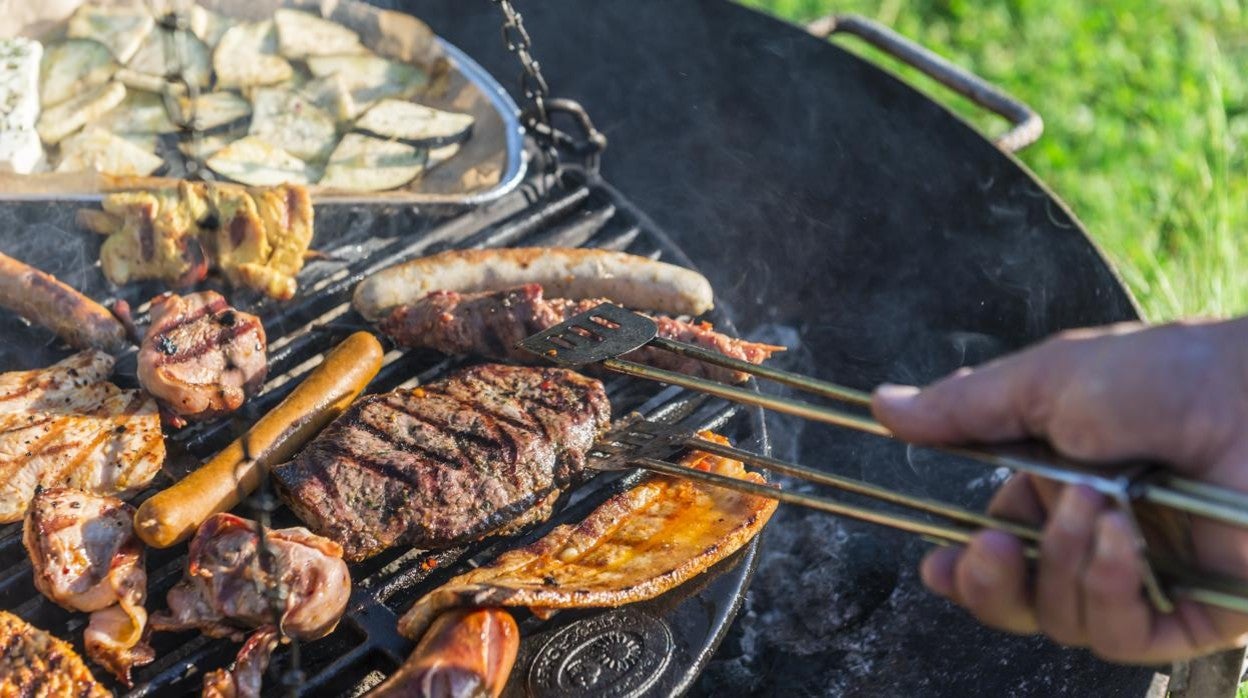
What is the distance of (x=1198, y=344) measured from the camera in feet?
7.01

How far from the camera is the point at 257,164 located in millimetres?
4234

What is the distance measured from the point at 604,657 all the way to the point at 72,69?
339 cm

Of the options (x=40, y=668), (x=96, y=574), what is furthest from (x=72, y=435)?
(x=40, y=668)

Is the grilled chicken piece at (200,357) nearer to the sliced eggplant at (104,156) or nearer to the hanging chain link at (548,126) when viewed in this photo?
the sliced eggplant at (104,156)

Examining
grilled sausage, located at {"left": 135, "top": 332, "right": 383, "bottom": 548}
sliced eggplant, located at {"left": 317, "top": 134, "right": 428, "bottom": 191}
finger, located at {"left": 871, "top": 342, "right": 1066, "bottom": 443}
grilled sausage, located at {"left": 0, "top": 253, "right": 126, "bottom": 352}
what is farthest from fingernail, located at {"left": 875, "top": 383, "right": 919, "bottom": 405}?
sliced eggplant, located at {"left": 317, "top": 134, "right": 428, "bottom": 191}

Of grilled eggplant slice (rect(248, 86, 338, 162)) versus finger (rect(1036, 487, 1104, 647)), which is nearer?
finger (rect(1036, 487, 1104, 647))

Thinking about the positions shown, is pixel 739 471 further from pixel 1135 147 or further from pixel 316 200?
pixel 1135 147

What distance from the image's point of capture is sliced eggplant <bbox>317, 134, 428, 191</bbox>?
168 inches

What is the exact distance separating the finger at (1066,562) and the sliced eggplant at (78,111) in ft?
12.8

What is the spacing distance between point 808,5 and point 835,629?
17.5 ft

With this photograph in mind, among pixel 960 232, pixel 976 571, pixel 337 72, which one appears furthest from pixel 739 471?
pixel 337 72

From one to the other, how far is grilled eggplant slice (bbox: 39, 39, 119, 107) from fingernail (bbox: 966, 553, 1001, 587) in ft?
13.1

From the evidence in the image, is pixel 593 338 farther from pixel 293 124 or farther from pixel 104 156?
pixel 104 156

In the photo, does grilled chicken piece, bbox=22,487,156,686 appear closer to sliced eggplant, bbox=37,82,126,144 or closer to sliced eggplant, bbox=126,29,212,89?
sliced eggplant, bbox=37,82,126,144
